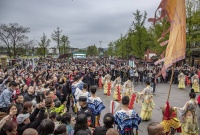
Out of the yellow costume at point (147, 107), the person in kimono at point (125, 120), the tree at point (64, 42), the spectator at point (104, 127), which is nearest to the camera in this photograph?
the spectator at point (104, 127)

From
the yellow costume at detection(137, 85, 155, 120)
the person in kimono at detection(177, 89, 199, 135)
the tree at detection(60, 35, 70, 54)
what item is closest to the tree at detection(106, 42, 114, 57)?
the tree at detection(60, 35, 70, 54)

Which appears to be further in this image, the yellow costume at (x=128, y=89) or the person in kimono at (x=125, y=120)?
the yellow costume at (x=128, y=89)

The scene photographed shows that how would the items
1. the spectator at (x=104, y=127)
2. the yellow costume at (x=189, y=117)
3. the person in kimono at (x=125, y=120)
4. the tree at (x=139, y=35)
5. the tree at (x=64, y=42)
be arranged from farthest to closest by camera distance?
1. the tree at (x=64, y=42)
2. the tree at (x=139, y=35)
3. the yellow costume at (x=189, y=117)
4. the person in kimono at (x=125, y=120)
5. the spectator at (x=104, y=127)

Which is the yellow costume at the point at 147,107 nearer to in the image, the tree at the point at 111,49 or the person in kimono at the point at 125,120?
the person in kimono at the point at 125,120

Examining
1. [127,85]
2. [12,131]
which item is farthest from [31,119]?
[127,85]

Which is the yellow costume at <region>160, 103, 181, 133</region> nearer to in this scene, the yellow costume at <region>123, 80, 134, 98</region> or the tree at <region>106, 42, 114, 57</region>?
the yellow costume at <region>123, 80, 134, 98</region>

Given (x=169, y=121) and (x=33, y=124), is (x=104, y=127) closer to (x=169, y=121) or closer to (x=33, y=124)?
(x=33, y=124)

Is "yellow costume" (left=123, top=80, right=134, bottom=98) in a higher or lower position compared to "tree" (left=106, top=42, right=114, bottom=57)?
lower

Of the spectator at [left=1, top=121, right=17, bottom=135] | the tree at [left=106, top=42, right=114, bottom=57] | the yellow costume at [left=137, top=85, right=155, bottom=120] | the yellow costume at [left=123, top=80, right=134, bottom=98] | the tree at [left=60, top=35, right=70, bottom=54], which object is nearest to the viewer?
the spectator at [left=1, top=121, right=17, bottom=135]

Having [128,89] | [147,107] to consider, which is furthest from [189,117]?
[128,89]

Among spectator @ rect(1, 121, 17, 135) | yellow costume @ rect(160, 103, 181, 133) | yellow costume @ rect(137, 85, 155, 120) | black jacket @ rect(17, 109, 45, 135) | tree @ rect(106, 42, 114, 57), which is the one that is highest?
tree @ rect(106, 42, 114, 57)

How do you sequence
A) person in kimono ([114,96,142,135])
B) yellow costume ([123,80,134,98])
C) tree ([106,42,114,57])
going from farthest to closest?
tree ([106,42,114,57]) → yellow costume ([123,80,134,98]) → person in kimono ([114,96,142,135])

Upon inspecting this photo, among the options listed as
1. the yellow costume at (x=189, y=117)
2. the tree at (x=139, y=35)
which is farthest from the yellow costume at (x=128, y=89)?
the tree at (x=139, y=35)

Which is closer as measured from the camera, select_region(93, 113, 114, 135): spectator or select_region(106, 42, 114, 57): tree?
select_region(93, 113, 114, 135): spectator
